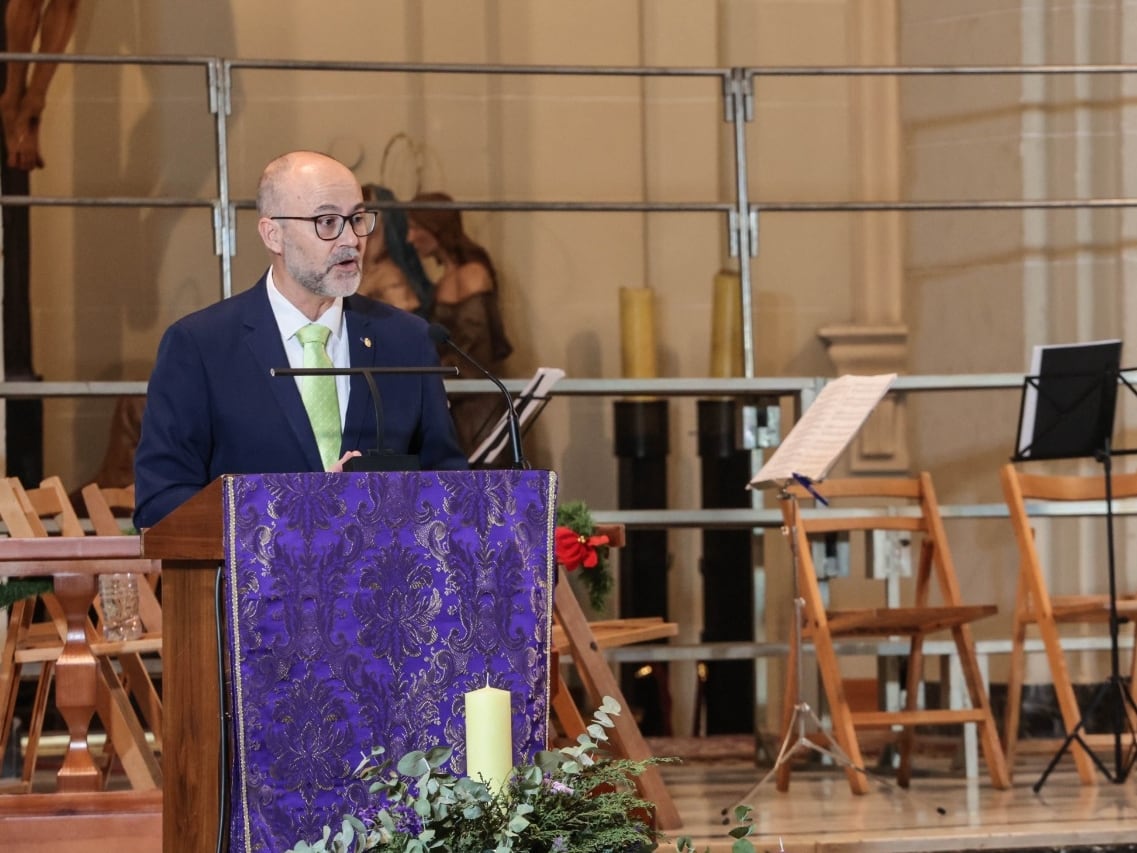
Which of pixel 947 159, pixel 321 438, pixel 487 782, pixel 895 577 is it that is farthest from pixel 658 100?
pixel 487 782

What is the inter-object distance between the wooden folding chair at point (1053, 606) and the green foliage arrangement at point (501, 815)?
366 cm

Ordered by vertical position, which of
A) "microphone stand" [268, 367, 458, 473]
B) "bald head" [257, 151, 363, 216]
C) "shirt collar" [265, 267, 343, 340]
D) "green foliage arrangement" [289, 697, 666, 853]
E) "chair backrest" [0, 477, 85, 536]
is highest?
"bald head" [257, 151, 363, 216]

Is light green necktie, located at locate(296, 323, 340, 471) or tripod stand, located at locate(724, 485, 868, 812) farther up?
light green necktie, located at locate(296, 323, 340, 471)

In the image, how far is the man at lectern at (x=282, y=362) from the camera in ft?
10.9

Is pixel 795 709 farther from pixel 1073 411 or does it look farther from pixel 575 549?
pixel 1073 411

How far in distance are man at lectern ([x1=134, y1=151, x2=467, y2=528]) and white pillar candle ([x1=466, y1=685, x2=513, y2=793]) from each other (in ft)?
3.98

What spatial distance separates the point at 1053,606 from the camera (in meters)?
5.87

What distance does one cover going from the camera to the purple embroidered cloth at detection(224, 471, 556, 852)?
8.95 ft

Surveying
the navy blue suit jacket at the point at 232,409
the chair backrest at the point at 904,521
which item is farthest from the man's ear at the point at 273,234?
the chair backrest at the point at 904,521

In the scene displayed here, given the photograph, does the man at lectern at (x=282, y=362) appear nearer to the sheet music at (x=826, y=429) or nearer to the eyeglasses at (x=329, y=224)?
the eyeglasses at (x=329, y=224)

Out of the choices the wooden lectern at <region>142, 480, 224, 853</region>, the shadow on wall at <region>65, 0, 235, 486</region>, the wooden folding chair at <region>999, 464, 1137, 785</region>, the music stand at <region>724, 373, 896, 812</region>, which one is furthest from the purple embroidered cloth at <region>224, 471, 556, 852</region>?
the shadow on wall at <region>65, 0, 235, 486</region>

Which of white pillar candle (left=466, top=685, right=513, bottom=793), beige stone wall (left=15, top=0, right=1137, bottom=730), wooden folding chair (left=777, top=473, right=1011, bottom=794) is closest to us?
white pillar candle (left=466, top=685, right=513, bottom=793)

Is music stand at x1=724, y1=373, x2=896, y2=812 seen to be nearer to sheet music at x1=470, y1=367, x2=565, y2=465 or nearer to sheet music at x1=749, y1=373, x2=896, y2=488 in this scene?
sheet music at x1=749, y1=373, x2=896, y2=488

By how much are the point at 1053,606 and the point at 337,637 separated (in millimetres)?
3653
